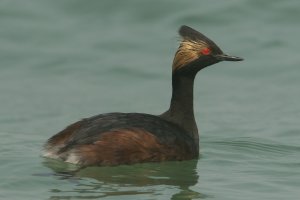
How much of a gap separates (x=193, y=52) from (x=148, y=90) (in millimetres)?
4864

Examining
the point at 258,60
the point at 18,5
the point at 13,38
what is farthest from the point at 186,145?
the point at 18,5

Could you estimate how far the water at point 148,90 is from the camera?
1061 centimetres

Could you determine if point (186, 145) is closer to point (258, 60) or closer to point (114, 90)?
point (114, 90)

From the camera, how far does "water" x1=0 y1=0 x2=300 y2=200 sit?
34.8ft

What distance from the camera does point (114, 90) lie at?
654 inches

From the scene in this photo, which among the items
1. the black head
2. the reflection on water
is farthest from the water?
the black head

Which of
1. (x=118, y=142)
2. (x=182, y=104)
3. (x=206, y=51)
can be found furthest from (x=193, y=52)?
(x=118, y=142)

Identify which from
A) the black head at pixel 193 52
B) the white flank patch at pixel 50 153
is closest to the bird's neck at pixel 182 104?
the black head at pixel 193 52

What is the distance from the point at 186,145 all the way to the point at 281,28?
736 cm

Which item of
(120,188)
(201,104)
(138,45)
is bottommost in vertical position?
(120,188)

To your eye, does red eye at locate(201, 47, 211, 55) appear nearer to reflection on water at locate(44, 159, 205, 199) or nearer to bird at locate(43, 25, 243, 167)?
bird at locate(43, 25, 243, 167)

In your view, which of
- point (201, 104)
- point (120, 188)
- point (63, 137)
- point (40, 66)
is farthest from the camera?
point (40, 66)

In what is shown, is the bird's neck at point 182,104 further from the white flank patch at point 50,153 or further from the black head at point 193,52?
the white flank patch at point 50,153

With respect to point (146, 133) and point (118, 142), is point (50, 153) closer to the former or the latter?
point (118, 142)
